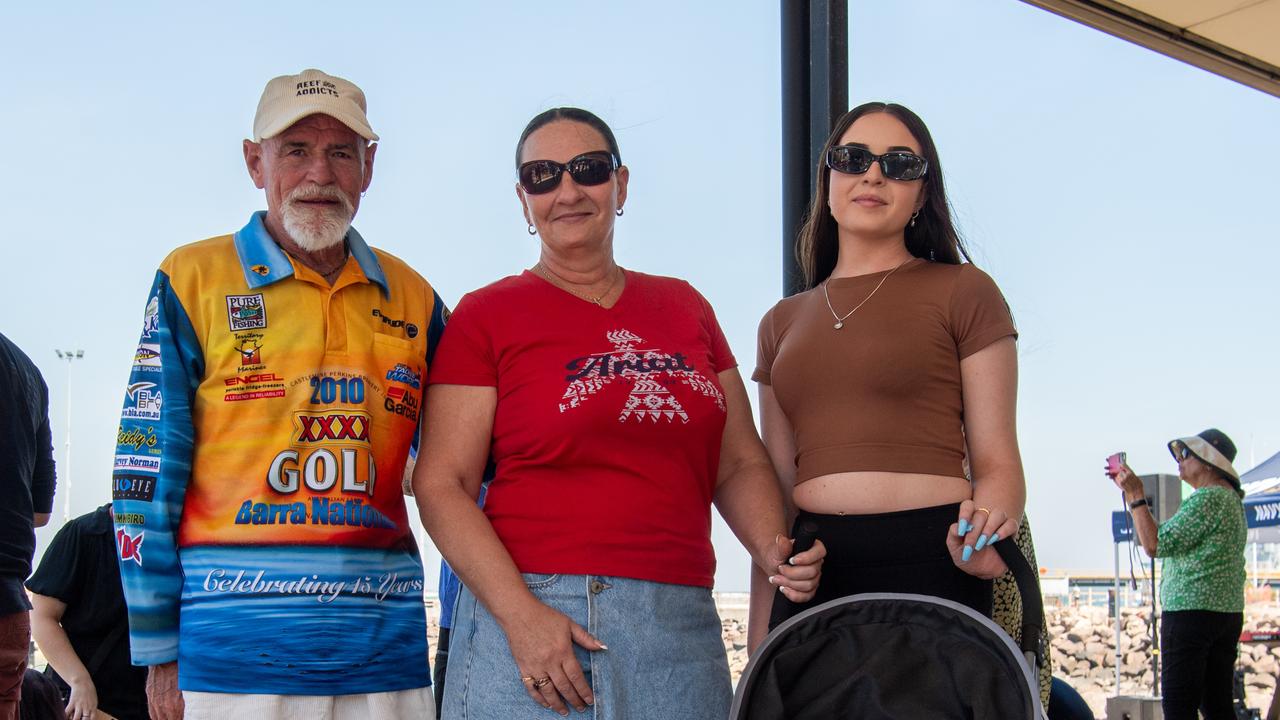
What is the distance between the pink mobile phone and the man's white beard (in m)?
5.21

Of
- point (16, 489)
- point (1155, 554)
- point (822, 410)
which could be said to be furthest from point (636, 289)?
point (1155, 554)

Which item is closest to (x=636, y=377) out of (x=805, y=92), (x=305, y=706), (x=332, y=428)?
(x=332, y=428)

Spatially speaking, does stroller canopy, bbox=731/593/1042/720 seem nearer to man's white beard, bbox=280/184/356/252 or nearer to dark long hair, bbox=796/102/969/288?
dark long hair, bbox=796/102/969/288

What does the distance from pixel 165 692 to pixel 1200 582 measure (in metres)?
5.66

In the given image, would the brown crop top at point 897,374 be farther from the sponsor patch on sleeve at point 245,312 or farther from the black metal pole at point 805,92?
the sponsor patch on sleeve at point 245,312

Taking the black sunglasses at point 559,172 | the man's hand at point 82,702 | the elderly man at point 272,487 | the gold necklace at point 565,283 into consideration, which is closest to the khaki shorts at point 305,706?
the elderly man at point 272,487

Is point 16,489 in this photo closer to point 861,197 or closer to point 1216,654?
point 861,197

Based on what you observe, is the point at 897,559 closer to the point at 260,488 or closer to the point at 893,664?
the point at 893,664

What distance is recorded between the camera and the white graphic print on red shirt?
2053 mm

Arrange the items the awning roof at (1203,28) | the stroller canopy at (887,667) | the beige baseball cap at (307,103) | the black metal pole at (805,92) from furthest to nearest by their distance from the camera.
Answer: the awning roof at (1203,28) → the black metal pole at (805,92) → the beige baseball cap at (307,103) → the stroller canopy at (887,667)

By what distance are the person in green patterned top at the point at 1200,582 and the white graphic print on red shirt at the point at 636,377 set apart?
489cm

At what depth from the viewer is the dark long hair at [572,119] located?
2.29m

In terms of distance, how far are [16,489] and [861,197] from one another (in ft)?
6.83

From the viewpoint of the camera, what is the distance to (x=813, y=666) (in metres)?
1.81
